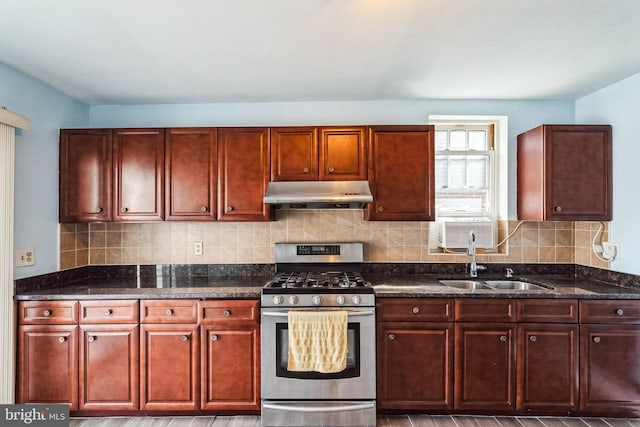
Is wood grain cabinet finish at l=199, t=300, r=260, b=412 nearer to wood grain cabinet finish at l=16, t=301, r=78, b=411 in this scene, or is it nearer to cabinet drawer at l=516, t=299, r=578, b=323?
wood grain cabinet finish at l=16, t=301, r=78, b=411

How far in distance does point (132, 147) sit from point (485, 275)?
324 centimetres

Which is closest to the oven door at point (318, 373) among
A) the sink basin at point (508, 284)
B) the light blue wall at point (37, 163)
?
the sink basin at point (508, 284)

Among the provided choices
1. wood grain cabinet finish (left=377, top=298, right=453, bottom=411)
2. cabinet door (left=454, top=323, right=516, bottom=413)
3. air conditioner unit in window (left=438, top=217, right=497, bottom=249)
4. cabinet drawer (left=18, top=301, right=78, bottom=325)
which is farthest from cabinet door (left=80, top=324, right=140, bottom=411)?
air conditioner unit in window (left=438, top=217, right=497, bottom=249)

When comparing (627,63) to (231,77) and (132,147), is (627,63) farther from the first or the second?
(132,147)

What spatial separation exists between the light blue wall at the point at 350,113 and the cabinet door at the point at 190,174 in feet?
1.26

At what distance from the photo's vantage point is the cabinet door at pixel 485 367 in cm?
258

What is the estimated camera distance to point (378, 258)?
3309 mm

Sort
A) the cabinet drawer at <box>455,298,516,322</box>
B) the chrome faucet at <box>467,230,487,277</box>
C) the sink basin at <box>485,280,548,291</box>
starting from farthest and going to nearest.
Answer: the chrome faucet at <box>467,230,487,277</box>
the sink basin at <box>485,280,548,291</box>
the cabinet drawer at <box>455,298,516,322</box>

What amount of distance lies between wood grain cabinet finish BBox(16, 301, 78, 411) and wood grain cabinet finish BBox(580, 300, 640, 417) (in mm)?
3615

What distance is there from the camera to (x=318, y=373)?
254cm

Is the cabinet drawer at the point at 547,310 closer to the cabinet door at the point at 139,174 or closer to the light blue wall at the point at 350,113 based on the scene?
the light blue wall at the point at 350,113

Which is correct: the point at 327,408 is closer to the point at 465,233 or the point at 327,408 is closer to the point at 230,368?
the point at 230,368

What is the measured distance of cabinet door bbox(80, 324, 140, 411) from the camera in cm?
260

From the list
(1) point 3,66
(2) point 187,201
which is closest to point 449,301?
(2) point 187,201
